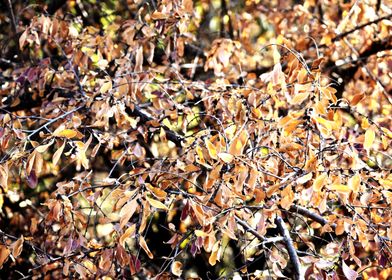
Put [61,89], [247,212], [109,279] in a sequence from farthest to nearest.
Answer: [61,89] → [109,279] → [247,212]

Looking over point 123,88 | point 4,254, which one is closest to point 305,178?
point 123,88

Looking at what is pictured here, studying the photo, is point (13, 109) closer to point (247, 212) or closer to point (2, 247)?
point (2, 247)

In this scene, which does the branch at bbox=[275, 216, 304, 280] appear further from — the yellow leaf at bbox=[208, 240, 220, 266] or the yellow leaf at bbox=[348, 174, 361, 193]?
the yellow leaf at bbox=[348, 174, 361, 193]

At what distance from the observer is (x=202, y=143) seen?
249 cm

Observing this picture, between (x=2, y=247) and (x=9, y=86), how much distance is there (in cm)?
156

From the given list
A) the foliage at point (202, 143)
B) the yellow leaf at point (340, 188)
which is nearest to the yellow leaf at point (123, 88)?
the foliage at point (202, 143)

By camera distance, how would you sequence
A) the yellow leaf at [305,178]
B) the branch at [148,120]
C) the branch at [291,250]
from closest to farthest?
the yellow leaf at [305,178]
the branch at [291,250]
the branch at [148,120]

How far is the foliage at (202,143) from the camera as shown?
218 cm

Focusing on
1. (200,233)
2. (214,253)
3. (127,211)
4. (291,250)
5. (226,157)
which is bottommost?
(291,250)

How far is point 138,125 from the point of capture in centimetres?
324

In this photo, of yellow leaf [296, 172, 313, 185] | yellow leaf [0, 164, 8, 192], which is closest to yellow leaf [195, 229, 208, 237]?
yellow leaf [296, 172, 313, 185]

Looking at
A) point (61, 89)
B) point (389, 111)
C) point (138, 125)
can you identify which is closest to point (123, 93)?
point (138, 125)

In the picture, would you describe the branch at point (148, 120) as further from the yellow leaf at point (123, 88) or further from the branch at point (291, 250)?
the branch at point (291, 250)

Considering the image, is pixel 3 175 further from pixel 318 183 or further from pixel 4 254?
pixel 318 183
